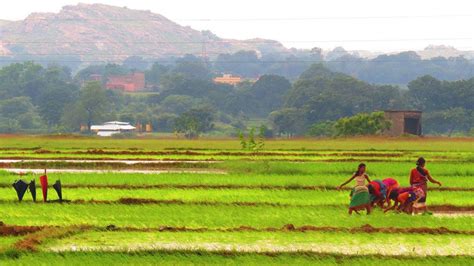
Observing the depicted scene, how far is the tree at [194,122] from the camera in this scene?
112 m

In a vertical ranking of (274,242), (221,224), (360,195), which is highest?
(360,195)

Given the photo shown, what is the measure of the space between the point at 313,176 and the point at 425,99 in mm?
107948

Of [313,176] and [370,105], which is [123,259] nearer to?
[313,176]

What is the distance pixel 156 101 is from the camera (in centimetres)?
17338

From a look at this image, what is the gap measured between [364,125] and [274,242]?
71.0 metres

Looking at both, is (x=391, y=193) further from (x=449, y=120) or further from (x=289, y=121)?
(x=449, y=120)

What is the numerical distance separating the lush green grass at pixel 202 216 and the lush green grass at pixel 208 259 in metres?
3.49

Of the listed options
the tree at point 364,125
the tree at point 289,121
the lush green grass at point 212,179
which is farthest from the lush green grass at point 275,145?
the tree at point 289,121

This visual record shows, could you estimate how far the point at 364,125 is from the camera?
85000 mm

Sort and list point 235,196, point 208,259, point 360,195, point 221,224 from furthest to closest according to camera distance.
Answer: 1. point 235,196
2. point 360,195
3. point 221,224
4. point 208,259

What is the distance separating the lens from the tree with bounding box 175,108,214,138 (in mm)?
112344

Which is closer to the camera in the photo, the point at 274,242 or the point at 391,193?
the point at 274,242

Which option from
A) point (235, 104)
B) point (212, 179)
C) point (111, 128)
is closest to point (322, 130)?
point (111, 128)

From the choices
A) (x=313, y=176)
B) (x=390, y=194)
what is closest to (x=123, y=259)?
(x=390, y=194)
